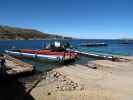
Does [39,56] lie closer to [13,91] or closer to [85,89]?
[13,91]

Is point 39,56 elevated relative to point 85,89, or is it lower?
elevated

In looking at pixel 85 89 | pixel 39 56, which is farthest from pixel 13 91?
pixel 39 56

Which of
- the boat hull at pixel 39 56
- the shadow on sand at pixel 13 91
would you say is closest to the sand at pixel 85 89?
the shadow on sand at pixel 13 91

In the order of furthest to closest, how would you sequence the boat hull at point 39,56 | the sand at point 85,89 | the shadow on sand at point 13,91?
1. the boat hull at point 39,56
2. the shadow on sand at point 13,91
3. the sand at point 85,89

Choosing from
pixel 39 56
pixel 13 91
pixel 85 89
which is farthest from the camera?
pixel 39 56

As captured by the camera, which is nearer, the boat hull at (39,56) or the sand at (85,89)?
the sand at (85,89)

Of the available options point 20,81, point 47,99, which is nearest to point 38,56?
point 20,81

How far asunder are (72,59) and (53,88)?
19.9m

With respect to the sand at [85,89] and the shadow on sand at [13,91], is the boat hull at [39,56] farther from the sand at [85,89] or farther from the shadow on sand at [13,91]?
the shadow on sand at [13,91]

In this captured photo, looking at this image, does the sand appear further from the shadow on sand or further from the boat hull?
the boat hull

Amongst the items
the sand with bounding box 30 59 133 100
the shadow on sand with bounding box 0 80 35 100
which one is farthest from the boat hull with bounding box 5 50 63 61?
the shadow on sand with bounding box 0 80 35 100

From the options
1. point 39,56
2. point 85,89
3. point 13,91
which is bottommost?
point 13,91

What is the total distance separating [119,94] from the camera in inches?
617

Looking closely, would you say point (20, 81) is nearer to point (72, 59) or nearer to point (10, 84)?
point (10, 84)
